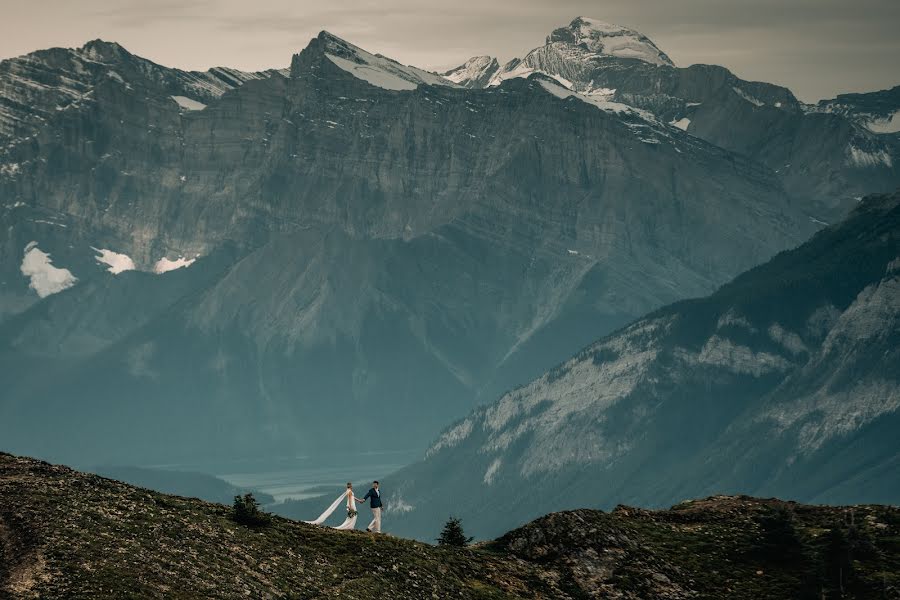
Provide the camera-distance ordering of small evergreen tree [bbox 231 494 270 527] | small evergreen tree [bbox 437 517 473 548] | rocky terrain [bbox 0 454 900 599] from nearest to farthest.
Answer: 1. rocky terrain [bbox 0 454 900 599]
2. small evergreen tree [bbox 231 494 270 527]
3. small evergreen tree [bbox 437 517 473 548]

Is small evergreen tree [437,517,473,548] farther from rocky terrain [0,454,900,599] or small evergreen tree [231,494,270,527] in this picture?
small evergreen tree [231,494,270,527]

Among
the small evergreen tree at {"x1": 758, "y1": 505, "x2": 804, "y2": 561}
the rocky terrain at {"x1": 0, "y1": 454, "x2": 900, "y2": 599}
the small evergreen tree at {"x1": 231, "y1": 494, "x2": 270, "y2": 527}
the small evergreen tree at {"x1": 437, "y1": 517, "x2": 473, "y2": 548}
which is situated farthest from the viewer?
the small evergreen tree at {"x1": 437, "y1": 517, "x2": 473, "y2": 548}

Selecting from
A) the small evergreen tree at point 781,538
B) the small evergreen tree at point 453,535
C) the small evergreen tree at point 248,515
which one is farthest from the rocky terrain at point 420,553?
the small evergreen tree at point 453,535

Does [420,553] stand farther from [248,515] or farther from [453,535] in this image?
[248,515]

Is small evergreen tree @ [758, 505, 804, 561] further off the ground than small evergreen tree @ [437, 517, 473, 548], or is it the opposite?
small evergreen tree @ [437, 517, 473, 548]

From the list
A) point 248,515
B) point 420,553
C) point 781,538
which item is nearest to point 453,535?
point 420,553

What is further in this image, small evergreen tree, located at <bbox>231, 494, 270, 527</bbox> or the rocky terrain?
small evergreen tree, located at <bbox>231, 494, 270, 527</bbox>

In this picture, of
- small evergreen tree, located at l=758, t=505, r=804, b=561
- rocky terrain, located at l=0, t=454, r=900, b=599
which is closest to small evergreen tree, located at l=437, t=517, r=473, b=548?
rocky terrain, located at l=0, t=454, r=900, b=599

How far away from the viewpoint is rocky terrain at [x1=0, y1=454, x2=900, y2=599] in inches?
4345

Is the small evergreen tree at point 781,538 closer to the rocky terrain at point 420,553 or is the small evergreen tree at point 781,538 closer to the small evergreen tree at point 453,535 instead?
the rocky terrain at point 420,553

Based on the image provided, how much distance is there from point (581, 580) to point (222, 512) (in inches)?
874

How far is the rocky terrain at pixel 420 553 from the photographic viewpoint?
4345 inches

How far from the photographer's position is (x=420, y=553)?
12756 cm

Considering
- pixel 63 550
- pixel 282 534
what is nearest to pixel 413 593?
pixel 282 534
